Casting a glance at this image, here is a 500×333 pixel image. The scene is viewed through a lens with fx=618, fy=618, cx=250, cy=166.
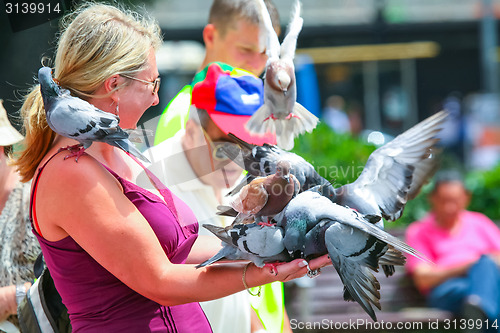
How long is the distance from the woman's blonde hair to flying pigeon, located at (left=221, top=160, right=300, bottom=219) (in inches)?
24.6

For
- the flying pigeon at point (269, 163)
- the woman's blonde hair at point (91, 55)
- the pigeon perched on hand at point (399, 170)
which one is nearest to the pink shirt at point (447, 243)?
the pigeon perched on hand at point (399, 170)

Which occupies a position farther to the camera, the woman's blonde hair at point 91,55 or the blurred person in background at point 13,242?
the blurred person in background at point 13,242

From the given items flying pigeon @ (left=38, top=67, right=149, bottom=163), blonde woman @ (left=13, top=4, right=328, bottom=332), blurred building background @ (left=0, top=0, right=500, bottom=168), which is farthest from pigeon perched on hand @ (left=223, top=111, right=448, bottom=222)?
blurred building background @ (left=0, top=0, right=500, bottom=168)

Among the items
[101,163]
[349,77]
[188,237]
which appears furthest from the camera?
[349,77]

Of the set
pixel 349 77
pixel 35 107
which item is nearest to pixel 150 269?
pixel 35 107

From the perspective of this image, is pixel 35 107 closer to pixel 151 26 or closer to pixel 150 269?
pixel 151 26

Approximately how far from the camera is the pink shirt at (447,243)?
502cm

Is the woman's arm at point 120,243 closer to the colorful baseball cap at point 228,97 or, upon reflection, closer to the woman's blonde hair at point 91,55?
the woman's blonde hair at point 91,55

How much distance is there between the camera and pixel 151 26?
2.18 metres

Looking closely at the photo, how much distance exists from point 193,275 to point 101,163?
1.51 feet

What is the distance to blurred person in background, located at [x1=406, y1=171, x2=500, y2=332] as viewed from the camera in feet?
16.0

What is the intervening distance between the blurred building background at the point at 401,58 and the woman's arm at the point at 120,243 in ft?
34.7

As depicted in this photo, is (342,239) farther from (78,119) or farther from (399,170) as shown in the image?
(78,119)

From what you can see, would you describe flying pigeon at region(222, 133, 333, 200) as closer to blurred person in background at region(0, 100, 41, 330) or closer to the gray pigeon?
the gray pigeon
